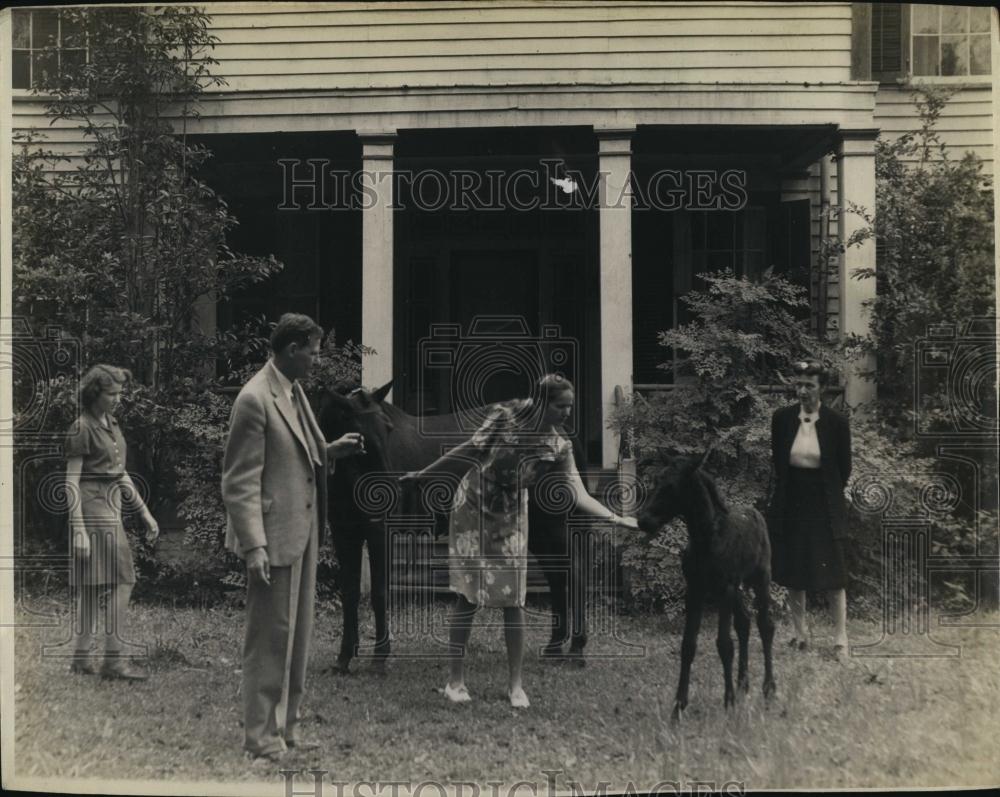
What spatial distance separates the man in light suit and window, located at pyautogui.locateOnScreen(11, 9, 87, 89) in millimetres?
2778

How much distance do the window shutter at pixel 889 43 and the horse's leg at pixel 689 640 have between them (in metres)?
4.24

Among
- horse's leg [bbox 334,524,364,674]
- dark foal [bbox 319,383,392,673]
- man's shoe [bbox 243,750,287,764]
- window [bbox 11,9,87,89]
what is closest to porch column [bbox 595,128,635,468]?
dark foal [bbox 319,383,392,673]

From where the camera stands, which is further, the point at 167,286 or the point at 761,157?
the point at 761,157

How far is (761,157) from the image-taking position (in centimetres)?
643

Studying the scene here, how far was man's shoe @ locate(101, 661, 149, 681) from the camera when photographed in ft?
16.8

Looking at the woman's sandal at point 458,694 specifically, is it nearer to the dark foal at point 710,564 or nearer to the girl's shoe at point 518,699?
the girl's shoe at point 518,699

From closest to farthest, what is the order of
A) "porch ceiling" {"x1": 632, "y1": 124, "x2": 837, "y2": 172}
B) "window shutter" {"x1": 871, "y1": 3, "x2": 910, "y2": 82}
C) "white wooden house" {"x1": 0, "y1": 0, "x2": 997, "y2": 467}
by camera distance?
"white wooden house" {"x1": 0, "y1": 0, "x2": 997, "y2": 467} → "porch ceiling" {"x1": 632, "y1": 124, "x2": 837, "y2": 172} → "window shutter" {"x1": 871, "y1": 3, "x2": 910, "y2": 82}

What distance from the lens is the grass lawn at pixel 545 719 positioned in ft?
14.9

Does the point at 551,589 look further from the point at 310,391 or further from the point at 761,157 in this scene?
the point at 761,157

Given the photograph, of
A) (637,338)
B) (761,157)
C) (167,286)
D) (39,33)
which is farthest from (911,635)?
(39,33)

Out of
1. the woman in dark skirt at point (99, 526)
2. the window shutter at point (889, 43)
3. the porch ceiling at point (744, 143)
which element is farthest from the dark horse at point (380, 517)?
the window shutter at point (889, 43)

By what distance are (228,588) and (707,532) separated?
2.97 metres

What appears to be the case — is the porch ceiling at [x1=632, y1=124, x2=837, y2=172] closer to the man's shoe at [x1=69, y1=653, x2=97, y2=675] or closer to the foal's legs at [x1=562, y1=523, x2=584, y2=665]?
the foal's legs at [x1=562, y1=523, x2=584, y2=665]

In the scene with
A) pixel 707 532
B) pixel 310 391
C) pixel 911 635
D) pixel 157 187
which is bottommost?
pixel 911 635
